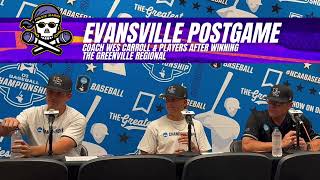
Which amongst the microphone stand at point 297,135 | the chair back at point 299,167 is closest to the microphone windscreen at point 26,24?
the microphone stand at point 297,135

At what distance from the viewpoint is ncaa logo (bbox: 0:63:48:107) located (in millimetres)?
4383

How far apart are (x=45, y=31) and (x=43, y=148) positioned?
64.8 inches

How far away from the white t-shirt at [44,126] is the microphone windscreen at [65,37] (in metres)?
1.08

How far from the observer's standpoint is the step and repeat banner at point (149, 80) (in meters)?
4.39

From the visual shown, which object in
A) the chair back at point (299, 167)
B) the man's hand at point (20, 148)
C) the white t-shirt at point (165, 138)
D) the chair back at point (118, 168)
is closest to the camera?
the chair back at point (118, 168)

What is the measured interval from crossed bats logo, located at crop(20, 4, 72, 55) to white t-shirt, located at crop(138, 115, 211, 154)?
129 cm

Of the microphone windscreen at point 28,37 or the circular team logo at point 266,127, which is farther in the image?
the microphone windscreen at point 28,37

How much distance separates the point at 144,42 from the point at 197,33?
0.47 metres

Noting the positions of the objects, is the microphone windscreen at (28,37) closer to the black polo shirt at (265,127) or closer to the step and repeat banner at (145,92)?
the step and repeat banner at (145,92)

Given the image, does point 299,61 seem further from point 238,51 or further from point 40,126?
point 40,126

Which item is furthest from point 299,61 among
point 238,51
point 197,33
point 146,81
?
point 146,81

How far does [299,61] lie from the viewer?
460cm

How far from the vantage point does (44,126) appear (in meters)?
3.40

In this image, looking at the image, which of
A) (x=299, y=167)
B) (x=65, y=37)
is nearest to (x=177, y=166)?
(x=299, y=167)
